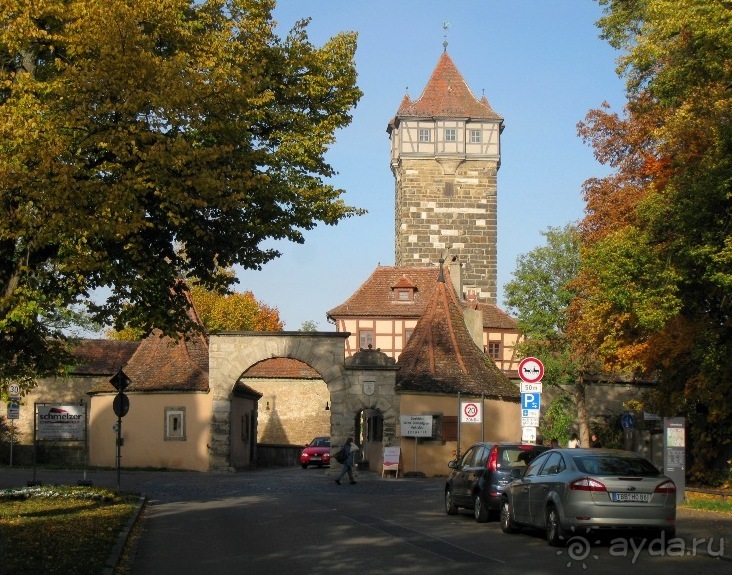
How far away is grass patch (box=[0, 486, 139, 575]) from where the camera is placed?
42.1 feet

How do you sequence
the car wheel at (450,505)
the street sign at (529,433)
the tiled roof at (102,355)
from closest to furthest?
1. the car wheel at (450,505)
2. the street sign at (529,433)
3. the tiled roof at (102,355)

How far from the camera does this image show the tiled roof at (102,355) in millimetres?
57812

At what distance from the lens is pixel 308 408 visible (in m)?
70.4

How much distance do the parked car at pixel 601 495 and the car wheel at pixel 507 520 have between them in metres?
1.41

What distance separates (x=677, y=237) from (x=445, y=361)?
19.8 meters

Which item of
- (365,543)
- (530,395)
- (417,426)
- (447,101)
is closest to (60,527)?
(365,543)

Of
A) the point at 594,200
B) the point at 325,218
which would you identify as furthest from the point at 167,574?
the point at 594,200

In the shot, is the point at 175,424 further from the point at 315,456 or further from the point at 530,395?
the point at 530,395

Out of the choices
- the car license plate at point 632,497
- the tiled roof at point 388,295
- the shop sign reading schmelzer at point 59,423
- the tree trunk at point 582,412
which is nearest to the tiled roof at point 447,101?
the tiled roof at point 388,295

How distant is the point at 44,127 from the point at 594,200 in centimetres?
2534

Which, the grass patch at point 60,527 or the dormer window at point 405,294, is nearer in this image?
the grass patch at point 60,527

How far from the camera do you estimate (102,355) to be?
5928 cm

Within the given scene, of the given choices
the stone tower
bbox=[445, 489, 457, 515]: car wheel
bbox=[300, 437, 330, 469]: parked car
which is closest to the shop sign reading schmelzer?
bbox=[445, 489, 457, 515]: car wheel

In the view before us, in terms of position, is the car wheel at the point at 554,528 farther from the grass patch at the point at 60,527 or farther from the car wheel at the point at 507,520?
the grass patch at the point at 60,527
